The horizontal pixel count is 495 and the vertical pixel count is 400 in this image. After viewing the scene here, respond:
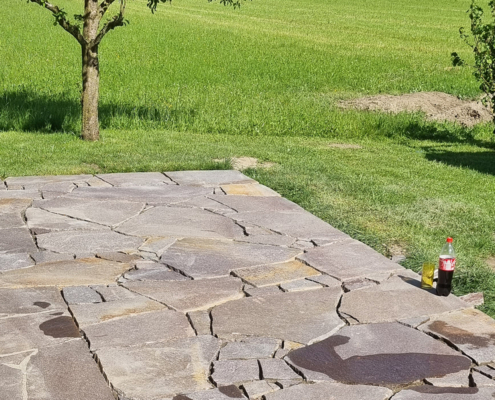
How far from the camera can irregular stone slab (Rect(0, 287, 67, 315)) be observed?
485 cm

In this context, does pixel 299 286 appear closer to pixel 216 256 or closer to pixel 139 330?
pixel 216 256

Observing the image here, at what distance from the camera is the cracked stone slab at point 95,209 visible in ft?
22.4

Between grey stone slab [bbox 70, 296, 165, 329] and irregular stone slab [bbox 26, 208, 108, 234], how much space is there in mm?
1627

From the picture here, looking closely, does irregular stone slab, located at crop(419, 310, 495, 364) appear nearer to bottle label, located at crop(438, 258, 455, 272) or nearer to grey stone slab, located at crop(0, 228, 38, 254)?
bottle label, located at crop(438, 258, 455, 272)

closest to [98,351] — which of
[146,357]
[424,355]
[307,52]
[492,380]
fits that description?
[146,357]

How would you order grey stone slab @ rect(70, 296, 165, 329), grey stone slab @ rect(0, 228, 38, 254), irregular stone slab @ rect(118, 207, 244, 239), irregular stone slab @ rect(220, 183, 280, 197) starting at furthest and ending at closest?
irregular stone slab @ rect(220, 183, 280, 197), irregular stone slab @ rect(118, 207, 244, 239), grey stone slab @ rect(0, 228, 38, 254), grey stone slab @ rect(70, 296, 165, 329)

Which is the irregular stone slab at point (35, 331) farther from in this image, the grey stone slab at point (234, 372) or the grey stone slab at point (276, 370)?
the grey stone slab at point (276, 370)

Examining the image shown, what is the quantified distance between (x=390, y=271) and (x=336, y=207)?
1.92m

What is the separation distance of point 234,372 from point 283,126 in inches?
344

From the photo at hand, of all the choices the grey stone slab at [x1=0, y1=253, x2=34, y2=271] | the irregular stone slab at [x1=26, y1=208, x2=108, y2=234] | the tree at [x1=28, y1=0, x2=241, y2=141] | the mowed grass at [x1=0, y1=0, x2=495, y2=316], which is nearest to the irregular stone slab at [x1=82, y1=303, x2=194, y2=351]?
the grey stone slab at [x1=0, y1=253, x2=34, y2=271]

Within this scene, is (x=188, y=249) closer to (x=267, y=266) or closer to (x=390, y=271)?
(x=267, y=266)

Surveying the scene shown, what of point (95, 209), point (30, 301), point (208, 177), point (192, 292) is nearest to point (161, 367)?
point (192, 292)

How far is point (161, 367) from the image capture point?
4.18 meters

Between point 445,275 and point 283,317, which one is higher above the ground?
point 445,275
